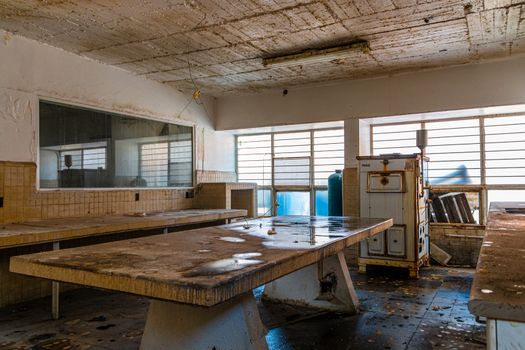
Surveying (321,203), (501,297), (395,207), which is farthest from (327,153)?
(501,297)

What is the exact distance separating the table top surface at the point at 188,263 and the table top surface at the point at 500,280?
822 mm

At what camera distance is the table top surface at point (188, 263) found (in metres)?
1.45

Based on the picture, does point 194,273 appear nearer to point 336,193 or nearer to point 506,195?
point 336,193

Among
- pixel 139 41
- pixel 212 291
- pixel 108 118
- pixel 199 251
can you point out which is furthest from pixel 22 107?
pixel 212 291

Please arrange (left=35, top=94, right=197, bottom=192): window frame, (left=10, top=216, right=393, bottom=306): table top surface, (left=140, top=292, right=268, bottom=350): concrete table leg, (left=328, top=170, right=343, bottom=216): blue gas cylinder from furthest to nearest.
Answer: (left=328, top=170, right=343, bottom=216): blue gas cylinder, (left=35, top=94, right=197, bottom=192): window frame, (left=140, top=292, right=268, bottom=350): concrete table leg, (left=10, top=216, right=393, bottom=306): table top surface

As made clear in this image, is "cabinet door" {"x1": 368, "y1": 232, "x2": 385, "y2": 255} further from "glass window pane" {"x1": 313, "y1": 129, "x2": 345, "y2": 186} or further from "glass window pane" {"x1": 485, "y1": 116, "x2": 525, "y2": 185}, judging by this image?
"glass window pane" {"x1": 485, "y1": 116, "x2": 525, "y2": 185}

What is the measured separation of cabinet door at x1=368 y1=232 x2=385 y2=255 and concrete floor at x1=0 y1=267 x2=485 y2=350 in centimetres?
74

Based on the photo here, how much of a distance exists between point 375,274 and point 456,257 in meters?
1.34

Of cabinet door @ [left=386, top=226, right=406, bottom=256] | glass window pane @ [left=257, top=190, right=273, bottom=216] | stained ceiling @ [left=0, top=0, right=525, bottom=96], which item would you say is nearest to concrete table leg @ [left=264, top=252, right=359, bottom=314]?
cabinet door @ [left=386, top=226, right=406, bottom=256]

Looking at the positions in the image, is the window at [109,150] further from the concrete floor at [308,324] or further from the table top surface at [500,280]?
the table top surface at [500,280]

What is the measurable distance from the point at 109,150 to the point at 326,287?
10.6 ft

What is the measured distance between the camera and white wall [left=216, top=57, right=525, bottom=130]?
501cm

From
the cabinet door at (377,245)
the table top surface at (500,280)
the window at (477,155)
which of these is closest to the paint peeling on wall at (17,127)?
the cabinet door at (377,245)

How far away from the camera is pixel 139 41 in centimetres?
431
